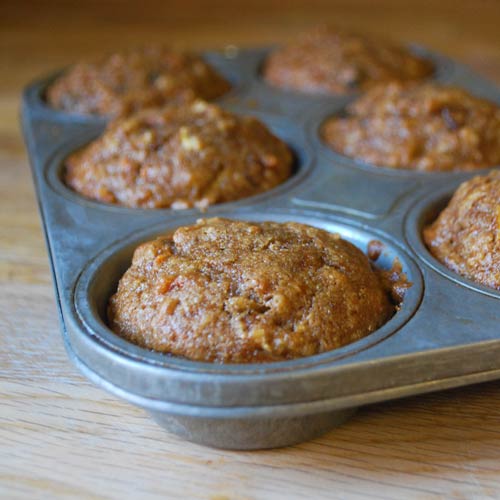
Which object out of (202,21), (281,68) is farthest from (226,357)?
(202,21)

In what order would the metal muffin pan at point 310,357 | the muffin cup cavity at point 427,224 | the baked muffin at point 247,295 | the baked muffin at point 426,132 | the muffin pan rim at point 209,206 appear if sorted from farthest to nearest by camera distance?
the baked muffin at point 426,132 < the muffin pan rim at point 209,206 < the muffin cup cavity at point 427,224 < the baked muffin at point 247,295 < the metal muffin pan at point 310,357

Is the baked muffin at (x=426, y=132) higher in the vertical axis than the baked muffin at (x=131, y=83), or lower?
higher

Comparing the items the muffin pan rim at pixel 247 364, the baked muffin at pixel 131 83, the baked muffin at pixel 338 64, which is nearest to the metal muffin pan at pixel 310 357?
the muffin pan rim at pixel 247 364

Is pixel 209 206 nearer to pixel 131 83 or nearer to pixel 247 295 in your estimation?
pixel 247 295

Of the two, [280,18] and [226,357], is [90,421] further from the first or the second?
[280,18]

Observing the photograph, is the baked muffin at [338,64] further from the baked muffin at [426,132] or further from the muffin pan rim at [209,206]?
the baked muffin at [426,132]

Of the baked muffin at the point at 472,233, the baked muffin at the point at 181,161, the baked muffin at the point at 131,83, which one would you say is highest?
the baked muffin at the point at 472,233

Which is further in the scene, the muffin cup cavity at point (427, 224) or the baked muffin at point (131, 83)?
the baked muffin at point (131, 83)

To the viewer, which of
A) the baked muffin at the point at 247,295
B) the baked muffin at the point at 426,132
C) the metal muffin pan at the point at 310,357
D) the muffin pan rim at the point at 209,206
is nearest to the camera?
the metal muffin pan at the point at 310,357
